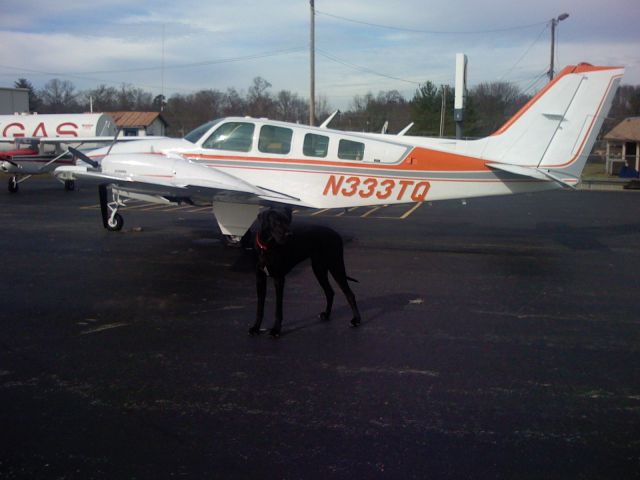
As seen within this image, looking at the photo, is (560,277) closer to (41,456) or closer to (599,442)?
(599,442)

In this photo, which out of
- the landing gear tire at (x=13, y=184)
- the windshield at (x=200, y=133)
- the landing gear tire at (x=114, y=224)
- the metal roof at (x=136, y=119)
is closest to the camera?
the windshield at (x=200, y=133)

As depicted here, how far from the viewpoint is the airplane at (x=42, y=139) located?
21.6 m

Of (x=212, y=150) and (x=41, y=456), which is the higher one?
(x=212, y=150)


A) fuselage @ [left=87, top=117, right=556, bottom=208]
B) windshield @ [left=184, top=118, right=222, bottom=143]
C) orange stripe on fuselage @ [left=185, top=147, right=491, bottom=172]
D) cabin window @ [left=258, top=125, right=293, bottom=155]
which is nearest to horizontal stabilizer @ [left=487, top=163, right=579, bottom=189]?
fuselage @ [left=87, top=117, right=556, bottom=208]

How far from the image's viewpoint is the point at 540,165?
1088 cm

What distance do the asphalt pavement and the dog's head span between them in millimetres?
1061

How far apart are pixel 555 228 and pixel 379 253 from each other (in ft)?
18.7

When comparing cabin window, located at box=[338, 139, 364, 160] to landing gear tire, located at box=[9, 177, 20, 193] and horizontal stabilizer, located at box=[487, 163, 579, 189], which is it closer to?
horizontal stabilizer, located at box=[487, 163, 579, 189]

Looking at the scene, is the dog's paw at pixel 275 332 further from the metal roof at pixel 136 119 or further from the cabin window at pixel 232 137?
the metal roof at pixel 136 119

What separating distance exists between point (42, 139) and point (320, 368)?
20233mm

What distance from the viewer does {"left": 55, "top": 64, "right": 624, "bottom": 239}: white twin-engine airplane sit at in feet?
35.1

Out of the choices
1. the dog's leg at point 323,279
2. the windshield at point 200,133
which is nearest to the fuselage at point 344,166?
the windshield at point 200,133

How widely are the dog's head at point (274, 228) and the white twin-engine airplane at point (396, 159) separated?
4.69m

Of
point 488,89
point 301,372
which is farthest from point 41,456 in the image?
point 488,89
